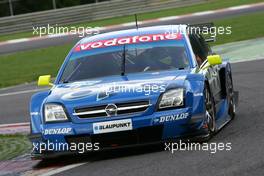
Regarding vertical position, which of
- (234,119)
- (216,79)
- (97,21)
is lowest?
(97,21)

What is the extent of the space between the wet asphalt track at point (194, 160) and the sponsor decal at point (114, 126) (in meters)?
0.33

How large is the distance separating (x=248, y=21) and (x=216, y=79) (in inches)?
771

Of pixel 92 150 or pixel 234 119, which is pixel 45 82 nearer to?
pixel 92 150

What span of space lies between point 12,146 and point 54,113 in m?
2.31

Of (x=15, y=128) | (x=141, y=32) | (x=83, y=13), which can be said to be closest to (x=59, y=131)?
(x=141, y=32)

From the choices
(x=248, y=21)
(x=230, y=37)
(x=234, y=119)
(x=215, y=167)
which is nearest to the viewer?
(x=215, y=167)

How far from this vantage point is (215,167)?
7.09 m

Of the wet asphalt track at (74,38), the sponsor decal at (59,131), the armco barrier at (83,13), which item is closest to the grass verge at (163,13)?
the armco barrier at (83,13)

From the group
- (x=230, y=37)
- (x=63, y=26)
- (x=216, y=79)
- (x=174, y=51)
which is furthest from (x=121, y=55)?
(x=63, y=26)

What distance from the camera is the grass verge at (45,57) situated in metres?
21.7

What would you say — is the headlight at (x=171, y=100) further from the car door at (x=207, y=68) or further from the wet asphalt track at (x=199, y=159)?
the car door at (x=207, y=68)

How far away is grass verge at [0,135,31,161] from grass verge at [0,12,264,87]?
30.4 feet

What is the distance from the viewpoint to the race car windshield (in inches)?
365

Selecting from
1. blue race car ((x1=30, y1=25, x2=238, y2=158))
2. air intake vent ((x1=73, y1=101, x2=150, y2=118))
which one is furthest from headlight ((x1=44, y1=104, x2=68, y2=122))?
air intake vent ((x1=73, y1=101, x2=150, y2=118))
